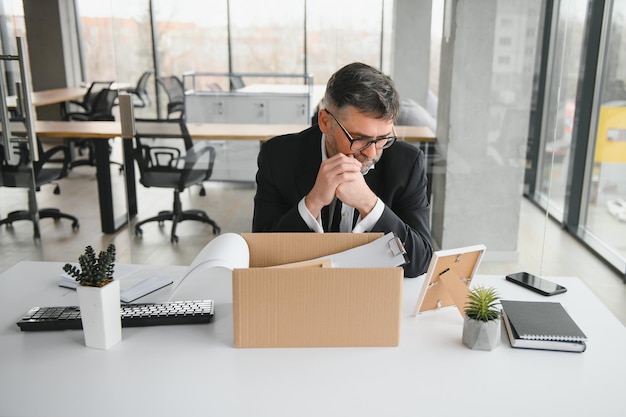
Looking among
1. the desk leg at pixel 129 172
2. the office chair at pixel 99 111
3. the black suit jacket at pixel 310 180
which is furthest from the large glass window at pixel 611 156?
the office chair at pixel 99 111

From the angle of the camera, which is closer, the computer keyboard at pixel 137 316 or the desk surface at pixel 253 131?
the computer keyboard at pixel 137 316

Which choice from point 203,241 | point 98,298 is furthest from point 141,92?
point 98,298

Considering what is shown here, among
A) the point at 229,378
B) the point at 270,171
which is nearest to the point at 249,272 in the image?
the point at 229,378

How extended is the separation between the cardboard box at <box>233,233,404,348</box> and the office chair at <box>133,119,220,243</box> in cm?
284

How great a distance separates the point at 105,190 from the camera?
4598 millimetres

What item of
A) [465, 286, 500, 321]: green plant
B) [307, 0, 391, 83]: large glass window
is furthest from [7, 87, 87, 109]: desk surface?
[465, 286, 500, 321]: green plant

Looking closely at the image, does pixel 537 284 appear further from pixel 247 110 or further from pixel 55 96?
pixel 55 96

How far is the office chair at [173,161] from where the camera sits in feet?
12.9

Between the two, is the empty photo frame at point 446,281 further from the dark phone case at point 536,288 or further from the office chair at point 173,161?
the office chair at point 173,161

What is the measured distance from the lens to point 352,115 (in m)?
1.72

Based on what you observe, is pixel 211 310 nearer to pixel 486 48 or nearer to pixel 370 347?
pixel 370 347

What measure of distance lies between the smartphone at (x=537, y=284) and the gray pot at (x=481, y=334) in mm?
384

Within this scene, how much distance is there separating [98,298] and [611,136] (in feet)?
11.7

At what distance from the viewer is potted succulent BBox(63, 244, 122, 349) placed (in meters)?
1.28
